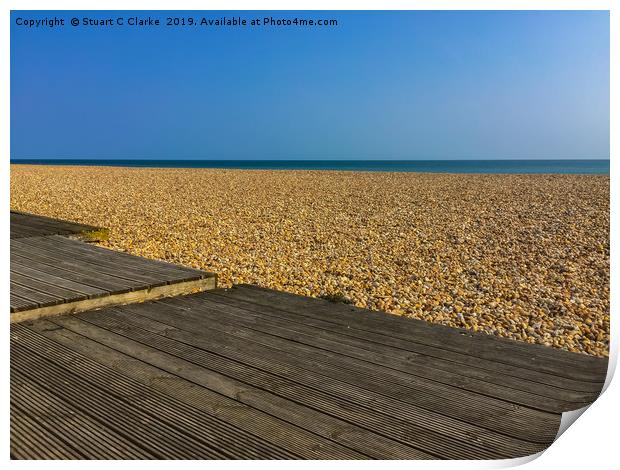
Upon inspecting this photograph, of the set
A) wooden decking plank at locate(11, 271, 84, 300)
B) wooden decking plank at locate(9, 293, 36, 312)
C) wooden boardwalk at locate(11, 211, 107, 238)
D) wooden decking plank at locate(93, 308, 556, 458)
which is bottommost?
wooden decking plank at locate(93, 308, 556, 458)

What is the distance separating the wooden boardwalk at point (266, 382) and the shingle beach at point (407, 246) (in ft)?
3.56

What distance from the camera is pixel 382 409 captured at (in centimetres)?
229

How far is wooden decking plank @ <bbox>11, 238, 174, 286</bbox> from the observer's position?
163 inches

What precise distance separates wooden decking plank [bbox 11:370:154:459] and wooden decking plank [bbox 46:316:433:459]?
0.52 meters

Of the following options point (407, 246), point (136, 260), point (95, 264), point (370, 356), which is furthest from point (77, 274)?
point (407, 246)

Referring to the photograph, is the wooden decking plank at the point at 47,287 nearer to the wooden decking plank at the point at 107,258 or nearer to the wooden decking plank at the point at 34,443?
the wooden decking plank at the point at 107,258

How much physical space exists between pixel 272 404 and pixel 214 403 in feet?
0.76

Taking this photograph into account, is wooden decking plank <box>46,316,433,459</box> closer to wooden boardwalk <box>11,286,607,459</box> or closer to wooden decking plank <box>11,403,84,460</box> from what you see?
wooden boardwalk <box>11,286,607,459</box>

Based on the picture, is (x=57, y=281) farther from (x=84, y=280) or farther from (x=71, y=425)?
(x=71, y=425)

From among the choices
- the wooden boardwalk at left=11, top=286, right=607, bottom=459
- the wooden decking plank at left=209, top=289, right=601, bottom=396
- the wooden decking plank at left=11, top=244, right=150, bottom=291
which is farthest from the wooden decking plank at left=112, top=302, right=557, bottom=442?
the wooden decking plank at left=11, top=244, right=150, bottom=291

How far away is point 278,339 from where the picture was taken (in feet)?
10.3
